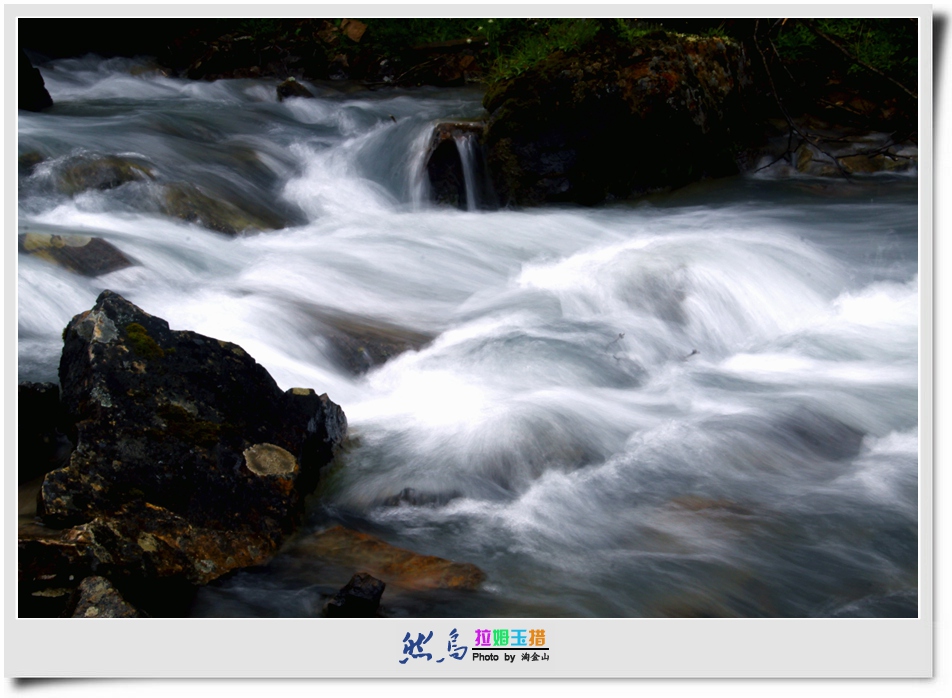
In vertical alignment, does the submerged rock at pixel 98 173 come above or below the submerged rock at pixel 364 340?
above

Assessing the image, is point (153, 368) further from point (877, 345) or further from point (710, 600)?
point (877, 345)

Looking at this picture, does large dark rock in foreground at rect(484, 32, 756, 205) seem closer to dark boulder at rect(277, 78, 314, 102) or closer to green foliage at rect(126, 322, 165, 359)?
dark boulder at rect(277, 78, 314, 102)

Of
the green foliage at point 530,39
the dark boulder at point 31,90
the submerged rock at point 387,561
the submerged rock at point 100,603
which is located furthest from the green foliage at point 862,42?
the dark boulder at point 31,90

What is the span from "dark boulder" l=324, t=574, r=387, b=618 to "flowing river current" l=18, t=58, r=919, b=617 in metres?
0.09

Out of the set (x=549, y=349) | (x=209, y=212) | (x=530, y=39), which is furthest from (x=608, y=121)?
(x=209, y=212)

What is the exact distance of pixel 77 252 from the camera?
437 centimetres

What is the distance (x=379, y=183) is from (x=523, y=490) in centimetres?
407

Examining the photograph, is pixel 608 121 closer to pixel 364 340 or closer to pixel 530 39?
pixel 530 39

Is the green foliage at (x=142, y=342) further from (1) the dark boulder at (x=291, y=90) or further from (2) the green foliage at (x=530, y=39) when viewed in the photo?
(1) the dark boulder at (x=291, y=90)

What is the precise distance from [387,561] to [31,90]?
18.7 ft

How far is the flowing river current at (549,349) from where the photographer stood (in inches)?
105

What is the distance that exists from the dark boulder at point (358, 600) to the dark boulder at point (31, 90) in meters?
5.40

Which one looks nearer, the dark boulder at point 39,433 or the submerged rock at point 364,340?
the dark boulder at point 39,433

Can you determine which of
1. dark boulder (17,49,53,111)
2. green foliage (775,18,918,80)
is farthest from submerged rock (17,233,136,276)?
green foliage (775,18,918,80)
